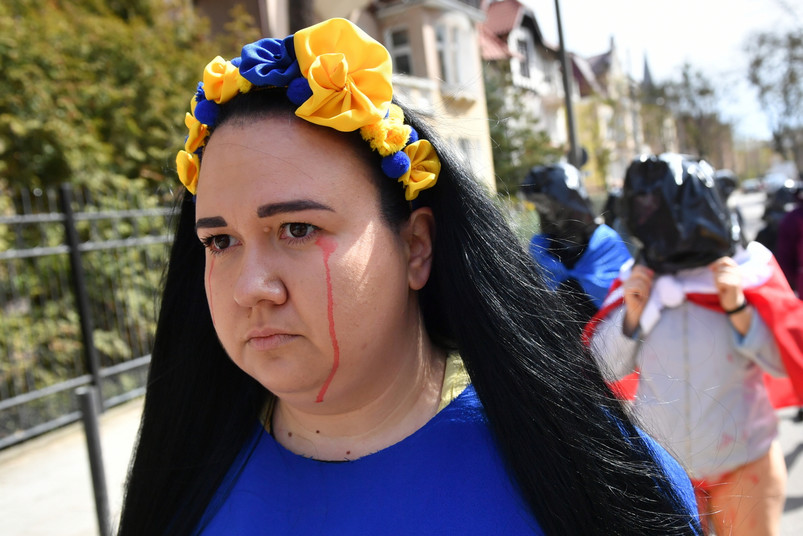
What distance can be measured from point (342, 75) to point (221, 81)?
253 millimetres

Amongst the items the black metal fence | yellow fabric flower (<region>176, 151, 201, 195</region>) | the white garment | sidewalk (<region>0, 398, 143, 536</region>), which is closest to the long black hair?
yellow fabric flower (<region>176, 151, 201, 195</region>)

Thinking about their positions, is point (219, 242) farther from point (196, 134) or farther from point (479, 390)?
point (479, 390)

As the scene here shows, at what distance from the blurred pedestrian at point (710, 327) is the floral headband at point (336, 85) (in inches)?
56.7

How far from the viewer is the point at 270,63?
124 centimetres

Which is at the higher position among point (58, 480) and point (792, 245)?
point (792, 245)

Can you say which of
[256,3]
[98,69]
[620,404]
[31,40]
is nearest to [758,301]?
[620,404]

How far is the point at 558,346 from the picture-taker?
4.37 feet

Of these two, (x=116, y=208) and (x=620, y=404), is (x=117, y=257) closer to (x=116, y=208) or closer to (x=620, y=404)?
(x=116, y=208)

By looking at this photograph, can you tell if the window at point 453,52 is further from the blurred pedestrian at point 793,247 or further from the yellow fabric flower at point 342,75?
the yellow fabric flower at point 342,75

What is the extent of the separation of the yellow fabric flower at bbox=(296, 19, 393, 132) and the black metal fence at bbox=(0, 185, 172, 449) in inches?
180

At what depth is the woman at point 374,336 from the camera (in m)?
1.17

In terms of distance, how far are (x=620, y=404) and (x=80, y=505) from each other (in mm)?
4331

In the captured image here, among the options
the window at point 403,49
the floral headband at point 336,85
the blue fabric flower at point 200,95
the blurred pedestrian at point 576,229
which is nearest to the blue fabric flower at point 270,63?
the floral headband at point 336,85

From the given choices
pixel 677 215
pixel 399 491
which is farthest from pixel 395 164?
pixel 677 215
